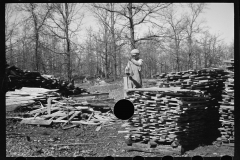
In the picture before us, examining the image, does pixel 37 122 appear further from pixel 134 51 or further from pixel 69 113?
pixel 134 51

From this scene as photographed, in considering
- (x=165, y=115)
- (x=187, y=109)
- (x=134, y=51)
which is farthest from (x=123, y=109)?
(x=187, y=109)

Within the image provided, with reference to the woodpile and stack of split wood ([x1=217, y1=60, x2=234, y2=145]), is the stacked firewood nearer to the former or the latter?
the woodpile

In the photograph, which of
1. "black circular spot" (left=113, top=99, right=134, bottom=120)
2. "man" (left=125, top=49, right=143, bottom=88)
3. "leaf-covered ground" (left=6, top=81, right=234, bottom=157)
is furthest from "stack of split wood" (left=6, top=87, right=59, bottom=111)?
"black circular spot" (left=113, top=99, right=134, bottom=120)

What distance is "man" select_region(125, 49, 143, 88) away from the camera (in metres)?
7.74

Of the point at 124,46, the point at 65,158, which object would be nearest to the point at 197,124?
the point at 124,46

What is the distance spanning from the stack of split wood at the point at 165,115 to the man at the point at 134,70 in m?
0.32

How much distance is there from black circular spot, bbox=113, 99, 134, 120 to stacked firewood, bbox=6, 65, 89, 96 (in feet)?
5.93

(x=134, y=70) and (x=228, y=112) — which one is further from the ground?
(x=134, y=70)

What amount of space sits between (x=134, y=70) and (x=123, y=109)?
155 cm

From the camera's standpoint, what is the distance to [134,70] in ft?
25.9

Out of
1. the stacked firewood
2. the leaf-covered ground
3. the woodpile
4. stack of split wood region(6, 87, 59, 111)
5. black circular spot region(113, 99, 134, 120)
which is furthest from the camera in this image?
the woodpile

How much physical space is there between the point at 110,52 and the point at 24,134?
363 centimetres

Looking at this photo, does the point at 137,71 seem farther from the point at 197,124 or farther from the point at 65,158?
the point at 65,158

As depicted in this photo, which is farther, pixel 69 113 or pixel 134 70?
pixel 69 113
